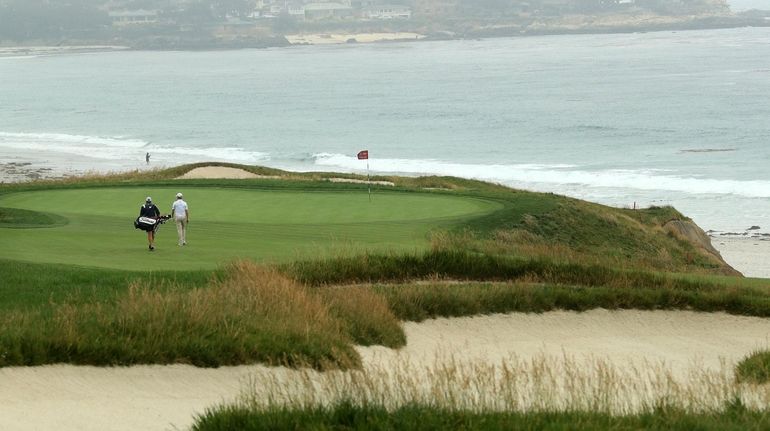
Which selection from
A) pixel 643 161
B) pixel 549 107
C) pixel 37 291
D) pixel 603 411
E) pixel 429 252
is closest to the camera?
pixel 603 411

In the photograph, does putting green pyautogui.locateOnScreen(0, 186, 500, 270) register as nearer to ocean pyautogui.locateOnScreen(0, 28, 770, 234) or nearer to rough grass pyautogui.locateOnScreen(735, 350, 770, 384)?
rough grass pyautogui.locateOnScreen(735, 350, 770, 384)

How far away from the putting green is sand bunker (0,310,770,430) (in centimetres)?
329

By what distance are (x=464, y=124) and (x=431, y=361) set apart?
8458 cm

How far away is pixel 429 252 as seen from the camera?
1714cm

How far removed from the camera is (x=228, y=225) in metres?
22.5

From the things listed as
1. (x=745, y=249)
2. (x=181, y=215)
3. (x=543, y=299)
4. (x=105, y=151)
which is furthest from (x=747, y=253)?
(x=105, y=151)

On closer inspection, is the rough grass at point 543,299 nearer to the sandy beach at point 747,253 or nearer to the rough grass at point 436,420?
the rough grass at point 436,420

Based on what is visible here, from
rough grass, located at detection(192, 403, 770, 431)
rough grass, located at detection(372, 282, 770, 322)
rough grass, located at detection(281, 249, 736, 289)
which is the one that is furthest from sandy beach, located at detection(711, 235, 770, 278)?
rough grass, located at detection(192, 403, 770, 431)

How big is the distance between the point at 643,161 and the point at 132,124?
4885cm

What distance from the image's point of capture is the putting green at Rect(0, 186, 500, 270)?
17797 mm

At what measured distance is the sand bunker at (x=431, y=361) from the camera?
10.1 meters

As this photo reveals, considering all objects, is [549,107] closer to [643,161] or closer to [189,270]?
[643,161]

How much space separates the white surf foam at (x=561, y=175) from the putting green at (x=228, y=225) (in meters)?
32.6

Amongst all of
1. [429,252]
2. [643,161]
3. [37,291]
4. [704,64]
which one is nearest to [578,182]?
[643,161]
